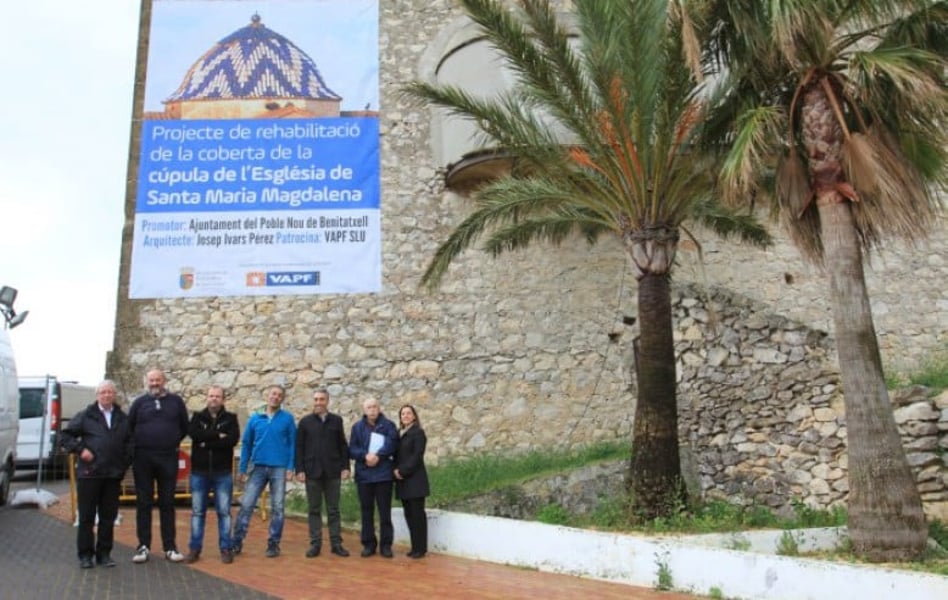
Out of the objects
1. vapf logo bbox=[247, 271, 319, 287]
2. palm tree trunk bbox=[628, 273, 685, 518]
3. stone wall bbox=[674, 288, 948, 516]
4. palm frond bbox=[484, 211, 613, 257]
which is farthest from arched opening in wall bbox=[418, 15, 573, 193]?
palm tree trunk bbox=[628, 273, 685, 518]

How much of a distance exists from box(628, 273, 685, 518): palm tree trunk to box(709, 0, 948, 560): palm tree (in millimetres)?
1539

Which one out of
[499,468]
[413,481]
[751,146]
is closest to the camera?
[751,146]

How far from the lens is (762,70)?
8.10 metres

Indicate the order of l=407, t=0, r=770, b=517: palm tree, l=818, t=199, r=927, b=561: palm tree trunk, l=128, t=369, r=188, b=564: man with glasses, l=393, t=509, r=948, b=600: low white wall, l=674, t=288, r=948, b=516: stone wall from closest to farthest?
l=393, t=509, r=948, b=600: low white wall → l=818, t=199, r=927, b=561: palm tree trunk → l=128, t=369, r=188, b=564: man with glasses → l=407, t=0, r=770, b=517: palm tree → l=674, t=288, r=948, b=516: stone wall

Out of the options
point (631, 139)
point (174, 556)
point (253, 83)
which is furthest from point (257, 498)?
point (253, 83)

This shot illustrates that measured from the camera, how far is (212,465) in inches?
313

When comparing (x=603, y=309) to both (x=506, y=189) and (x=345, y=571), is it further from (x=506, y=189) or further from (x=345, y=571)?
(x=345, y=571)

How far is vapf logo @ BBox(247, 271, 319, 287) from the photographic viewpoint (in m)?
14.0

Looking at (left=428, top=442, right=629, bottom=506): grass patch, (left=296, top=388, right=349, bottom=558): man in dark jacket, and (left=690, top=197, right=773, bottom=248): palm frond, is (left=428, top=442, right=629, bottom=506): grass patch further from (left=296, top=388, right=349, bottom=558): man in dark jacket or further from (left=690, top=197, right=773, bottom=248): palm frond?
(left=690, top=197, right=773, bottom=248): palm frond

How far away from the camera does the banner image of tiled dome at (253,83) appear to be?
14.5 m

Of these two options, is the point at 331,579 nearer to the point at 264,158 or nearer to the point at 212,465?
the point at 212,465

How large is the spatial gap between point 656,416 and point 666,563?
1.90 meters

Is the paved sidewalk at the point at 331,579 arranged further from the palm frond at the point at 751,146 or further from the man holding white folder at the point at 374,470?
the palm frond at the point at 751,146

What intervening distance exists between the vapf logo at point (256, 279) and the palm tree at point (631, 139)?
5666 mm
